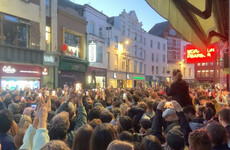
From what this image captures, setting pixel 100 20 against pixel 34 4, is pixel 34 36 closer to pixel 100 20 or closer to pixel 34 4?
pixel 34 4

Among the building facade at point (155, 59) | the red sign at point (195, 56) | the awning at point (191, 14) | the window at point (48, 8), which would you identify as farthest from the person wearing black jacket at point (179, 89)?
the building facade at point (155, 59)

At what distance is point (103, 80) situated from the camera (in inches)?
1304

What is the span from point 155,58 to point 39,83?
1315 inches

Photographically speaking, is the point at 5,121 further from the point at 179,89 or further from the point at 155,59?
the point at 155,59

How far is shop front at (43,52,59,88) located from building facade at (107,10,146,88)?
447 inches

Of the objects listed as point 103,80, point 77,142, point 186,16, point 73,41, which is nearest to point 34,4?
point 73,41

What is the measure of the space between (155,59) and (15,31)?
35.2 meters

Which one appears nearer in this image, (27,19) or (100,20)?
(27,19)

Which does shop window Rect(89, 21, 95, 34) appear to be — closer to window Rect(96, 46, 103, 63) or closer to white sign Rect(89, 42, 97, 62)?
window Rect(96, 46, 103, 63)

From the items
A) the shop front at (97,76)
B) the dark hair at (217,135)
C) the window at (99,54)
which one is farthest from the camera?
the window at (99,54)

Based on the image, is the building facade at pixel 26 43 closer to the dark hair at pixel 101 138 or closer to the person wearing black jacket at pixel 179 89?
the person wearing black jacket at pixel 179 89

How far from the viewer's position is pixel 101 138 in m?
2.91

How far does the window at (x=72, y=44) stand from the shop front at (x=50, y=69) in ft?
6.53

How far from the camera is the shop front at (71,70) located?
945 inches
